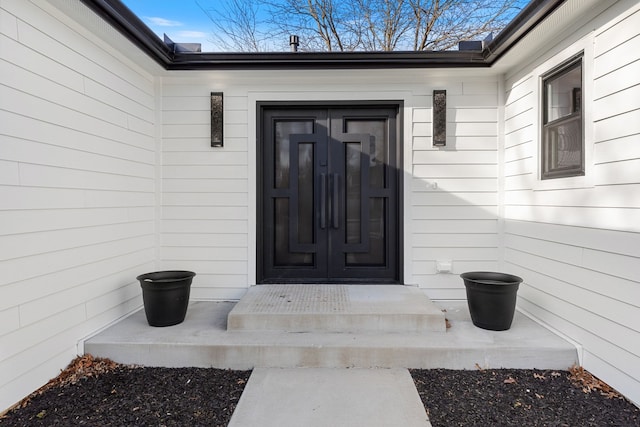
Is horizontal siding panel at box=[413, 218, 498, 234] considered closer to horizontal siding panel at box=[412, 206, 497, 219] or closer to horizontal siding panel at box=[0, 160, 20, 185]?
horizontal siding panel at box=[412, 206, 497, 219]

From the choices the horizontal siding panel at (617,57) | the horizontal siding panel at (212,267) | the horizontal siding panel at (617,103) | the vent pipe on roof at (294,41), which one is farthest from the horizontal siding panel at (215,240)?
the horizontal siding panel at (617,57)


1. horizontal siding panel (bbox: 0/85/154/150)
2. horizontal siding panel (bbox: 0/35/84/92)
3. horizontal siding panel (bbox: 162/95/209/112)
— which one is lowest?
horizontal siding panel (bbox: 0/85/154/150)

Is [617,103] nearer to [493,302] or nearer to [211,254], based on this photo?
[493,302]

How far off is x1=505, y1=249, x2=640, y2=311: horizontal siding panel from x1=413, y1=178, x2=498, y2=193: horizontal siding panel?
72 cm

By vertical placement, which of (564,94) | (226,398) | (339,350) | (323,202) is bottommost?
(226,398)

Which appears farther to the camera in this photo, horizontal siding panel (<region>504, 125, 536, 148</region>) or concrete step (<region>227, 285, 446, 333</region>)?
horizontal siding panel (<region>504, 125, 536, 148</region>)

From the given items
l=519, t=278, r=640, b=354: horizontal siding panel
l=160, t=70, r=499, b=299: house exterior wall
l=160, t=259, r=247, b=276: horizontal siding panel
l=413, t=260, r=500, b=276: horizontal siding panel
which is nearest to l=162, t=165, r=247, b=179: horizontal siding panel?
l=160, t=70, r=499, b=299: house exterior wall

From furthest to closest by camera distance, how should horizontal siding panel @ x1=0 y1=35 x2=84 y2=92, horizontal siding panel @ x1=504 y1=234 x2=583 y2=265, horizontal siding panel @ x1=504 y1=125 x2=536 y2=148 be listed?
horizontal siding panel @ x1=504 y1=125 x2=536 y2=148 < horizontal siding panel @ x1=504 y1=234 x2=583 y2=265 < horizontal siding panel @ x1=0 y1=35 x2=84 y2=92

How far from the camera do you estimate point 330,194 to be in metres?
3.65

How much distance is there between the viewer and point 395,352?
2.51 meters

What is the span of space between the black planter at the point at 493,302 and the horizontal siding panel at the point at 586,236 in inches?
18.0

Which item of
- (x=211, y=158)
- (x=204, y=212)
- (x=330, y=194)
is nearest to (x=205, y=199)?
(x=204, y=212)

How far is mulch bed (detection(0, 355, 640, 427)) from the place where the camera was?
195 cm

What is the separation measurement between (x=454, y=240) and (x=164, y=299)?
2.80 m
